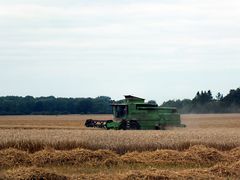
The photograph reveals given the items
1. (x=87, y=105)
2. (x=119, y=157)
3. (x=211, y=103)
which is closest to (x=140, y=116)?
(x=119, y=157)

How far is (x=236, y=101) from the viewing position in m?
98.1

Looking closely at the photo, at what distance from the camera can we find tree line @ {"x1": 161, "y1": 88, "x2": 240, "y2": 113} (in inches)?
3577

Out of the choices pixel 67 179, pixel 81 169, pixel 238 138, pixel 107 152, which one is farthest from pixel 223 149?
pixel 67 179

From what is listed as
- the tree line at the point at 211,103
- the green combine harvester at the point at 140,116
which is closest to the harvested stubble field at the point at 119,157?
the green combine harvester at the point at 140,116

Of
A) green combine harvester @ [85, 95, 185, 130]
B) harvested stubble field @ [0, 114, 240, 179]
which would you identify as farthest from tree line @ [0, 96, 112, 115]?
harvested stubble field @ [0, 114, 240, 179]

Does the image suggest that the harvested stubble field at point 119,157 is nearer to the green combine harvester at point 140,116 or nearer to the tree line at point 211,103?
the green combine harvester at point 140,116

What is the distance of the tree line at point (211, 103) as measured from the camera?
90.9 m

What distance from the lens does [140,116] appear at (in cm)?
3912

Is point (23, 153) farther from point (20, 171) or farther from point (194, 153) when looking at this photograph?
point (194, 153)

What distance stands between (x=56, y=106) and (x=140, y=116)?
233 ft

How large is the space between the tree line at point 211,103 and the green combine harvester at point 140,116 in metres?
45.3

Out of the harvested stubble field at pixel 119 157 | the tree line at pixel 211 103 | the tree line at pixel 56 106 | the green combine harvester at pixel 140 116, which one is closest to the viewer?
the harvested stubble field at pixel 119 157

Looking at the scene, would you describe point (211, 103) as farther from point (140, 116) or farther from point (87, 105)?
point (140, 116)

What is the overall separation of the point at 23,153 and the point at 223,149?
940cm
